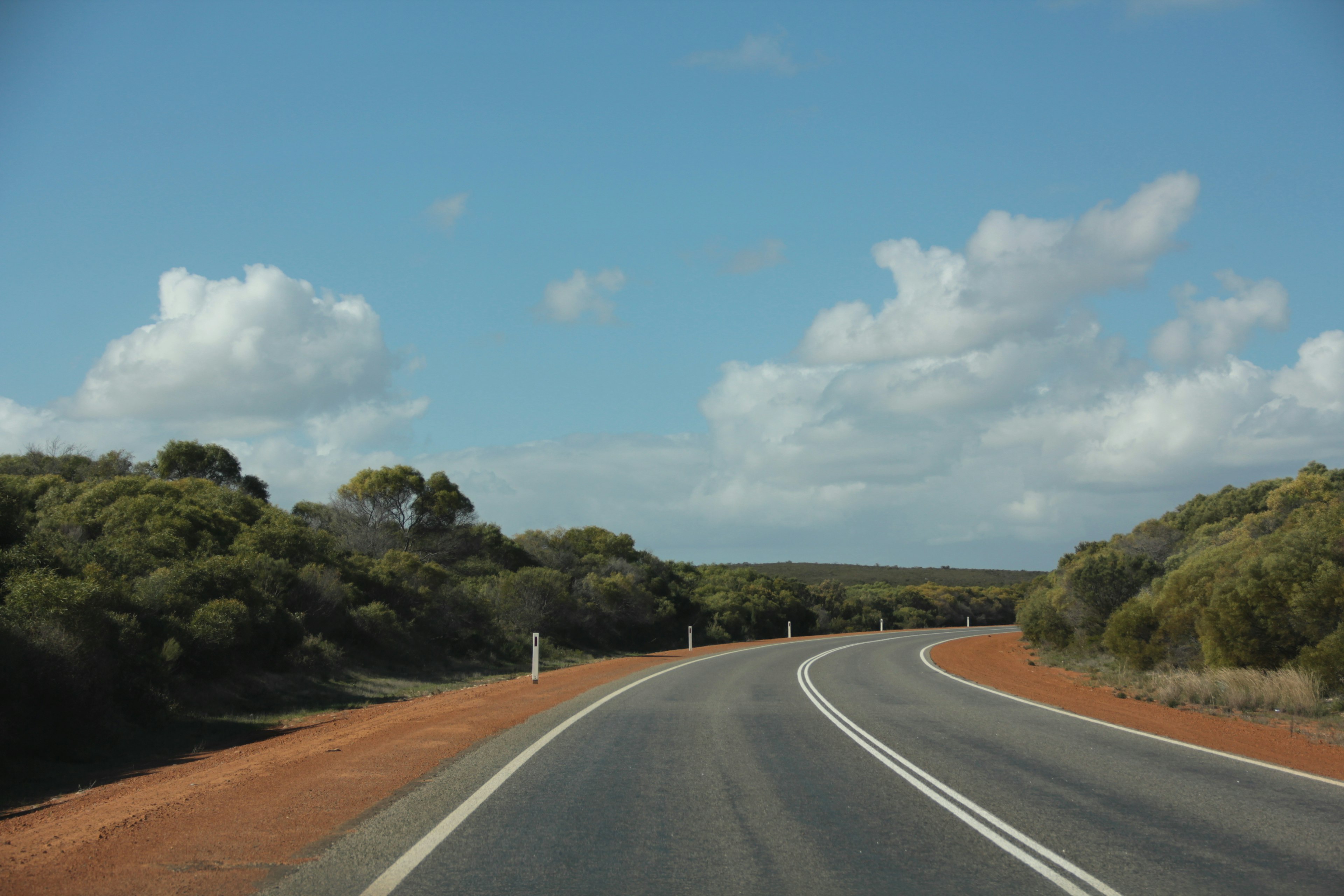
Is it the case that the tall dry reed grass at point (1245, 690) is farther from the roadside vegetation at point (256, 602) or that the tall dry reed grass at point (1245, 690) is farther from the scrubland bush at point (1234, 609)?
the roadside vegetation at point (256, 602)

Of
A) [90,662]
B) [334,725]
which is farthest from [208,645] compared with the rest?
[334,725]

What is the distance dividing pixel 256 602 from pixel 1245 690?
2078 centimetres

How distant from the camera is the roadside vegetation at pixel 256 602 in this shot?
13461mm

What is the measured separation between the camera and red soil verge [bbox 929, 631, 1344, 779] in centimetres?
1002

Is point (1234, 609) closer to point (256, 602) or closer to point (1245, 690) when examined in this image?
point (1245, 690)

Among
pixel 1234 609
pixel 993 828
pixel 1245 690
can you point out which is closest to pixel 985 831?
pixel 993 828

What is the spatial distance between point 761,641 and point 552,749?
37.9 metres

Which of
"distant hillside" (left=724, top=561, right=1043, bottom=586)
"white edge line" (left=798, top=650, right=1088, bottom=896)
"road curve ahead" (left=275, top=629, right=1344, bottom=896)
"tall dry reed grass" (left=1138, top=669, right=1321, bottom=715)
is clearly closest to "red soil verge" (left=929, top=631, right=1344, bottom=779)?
"tall dry reed grass" (left=1138, top=669, right=1321, bottom=715)

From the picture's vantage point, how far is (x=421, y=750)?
32.5ft

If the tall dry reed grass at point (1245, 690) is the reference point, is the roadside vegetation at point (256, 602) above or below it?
above

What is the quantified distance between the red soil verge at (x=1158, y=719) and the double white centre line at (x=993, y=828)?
402 cm

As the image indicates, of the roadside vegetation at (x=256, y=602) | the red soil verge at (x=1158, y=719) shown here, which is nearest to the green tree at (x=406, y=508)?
the roadside vegetation at (x=256, y=602)

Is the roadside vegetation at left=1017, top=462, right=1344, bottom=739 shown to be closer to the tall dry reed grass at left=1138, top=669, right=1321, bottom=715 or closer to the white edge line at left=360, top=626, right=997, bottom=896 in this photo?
the tall dry reed grass at left=1138, top=669, right=1321, bottom=715

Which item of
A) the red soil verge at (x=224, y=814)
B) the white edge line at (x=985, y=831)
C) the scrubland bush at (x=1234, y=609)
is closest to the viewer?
the white edge line at (x=985, y=831)
